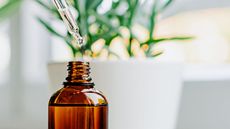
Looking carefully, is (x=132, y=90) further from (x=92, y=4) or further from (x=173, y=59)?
(x=173, y=59)

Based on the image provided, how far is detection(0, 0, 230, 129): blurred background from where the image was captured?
0.94 meters

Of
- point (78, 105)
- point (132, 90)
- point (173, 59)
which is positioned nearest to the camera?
point (78, 105)

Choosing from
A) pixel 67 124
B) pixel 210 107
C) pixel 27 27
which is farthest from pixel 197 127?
pixel 27 27

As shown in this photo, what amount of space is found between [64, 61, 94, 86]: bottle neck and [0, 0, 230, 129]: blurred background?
0.26 m

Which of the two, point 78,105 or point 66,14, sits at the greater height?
point 66,14

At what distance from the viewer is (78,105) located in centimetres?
62

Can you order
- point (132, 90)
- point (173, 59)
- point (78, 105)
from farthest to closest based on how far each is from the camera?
point (173, 59) → point (132, 90) → point (78, 105)

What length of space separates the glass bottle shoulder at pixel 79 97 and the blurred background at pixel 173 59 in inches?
10.4

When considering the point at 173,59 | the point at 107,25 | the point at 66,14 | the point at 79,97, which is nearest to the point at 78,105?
the point at 79,97

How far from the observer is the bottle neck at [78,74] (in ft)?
2.02

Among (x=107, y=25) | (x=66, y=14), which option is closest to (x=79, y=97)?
(x=66, y=14)

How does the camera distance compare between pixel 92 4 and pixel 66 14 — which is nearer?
pixel 66 14

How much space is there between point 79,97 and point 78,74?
0.10 ft

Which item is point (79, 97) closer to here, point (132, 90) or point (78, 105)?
point (78, 105)
